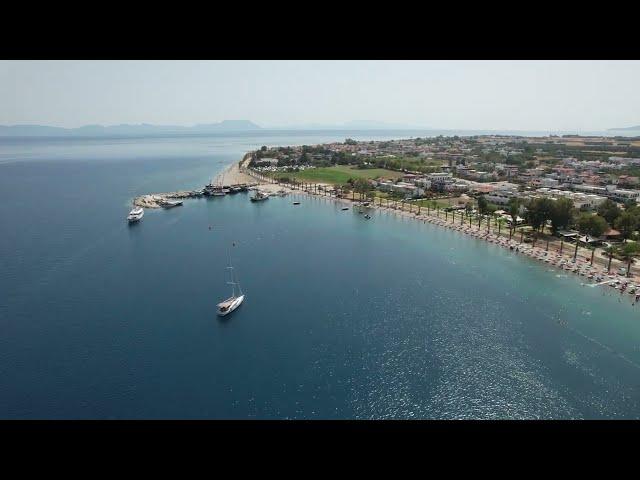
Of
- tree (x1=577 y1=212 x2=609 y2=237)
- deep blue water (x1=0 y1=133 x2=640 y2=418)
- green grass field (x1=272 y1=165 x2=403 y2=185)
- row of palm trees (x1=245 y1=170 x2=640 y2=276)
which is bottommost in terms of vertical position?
deep blue water (x1=0 y1=133 x2=640 y2=418)

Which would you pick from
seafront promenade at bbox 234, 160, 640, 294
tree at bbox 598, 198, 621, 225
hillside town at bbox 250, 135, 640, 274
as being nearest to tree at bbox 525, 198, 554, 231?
hillside town at bbox 250, 135, 640, 274

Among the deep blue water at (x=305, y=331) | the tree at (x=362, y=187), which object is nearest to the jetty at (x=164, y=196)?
the deep blue water at (x=305, y=331)

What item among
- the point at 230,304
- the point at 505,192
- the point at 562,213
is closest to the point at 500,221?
the point at 562,213

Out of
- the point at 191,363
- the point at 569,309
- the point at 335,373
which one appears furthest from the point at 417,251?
the point at 191,363

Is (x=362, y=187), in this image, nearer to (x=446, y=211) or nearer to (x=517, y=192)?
(x=446, y=211)

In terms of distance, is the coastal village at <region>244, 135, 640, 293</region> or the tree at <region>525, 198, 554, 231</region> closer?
the coastal village at <region>244, 135, 640, 293</region>

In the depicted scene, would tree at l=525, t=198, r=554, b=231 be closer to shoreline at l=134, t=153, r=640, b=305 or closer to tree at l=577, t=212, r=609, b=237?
shoreline at l=134, t=153, r=640, b=305
